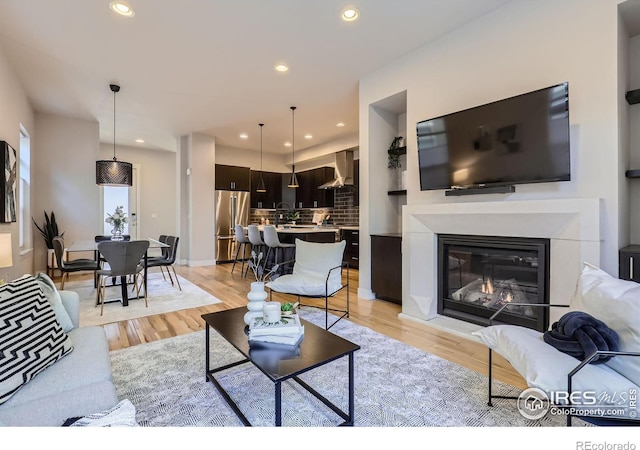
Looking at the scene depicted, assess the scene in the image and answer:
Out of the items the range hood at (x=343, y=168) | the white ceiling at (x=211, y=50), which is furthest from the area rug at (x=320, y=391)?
the range hood at (x=343, y=168)

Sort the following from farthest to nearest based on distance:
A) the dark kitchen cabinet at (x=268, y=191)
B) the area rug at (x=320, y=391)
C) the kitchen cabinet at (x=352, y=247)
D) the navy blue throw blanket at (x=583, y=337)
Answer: the dark kitchen cabinet at (x=268, y=191) → the kitchen cabinet at (x=352, y=247) → the area rug at (x=320, y=391) → the navy blue throw blanket at (x=583, y=337)

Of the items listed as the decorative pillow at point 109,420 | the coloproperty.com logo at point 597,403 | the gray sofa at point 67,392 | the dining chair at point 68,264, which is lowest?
the coloproperty.com logo at point 597,403

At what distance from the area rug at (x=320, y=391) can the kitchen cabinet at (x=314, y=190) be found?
5461 mm

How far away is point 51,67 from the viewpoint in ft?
12.4

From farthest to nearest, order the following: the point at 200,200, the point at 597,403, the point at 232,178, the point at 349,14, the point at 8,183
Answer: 1. the point at 232,178
2. the point at 200,200
3. the point at 8,183
4. the point at 349,14
5. the point at 597,403

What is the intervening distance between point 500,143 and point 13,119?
222 inches

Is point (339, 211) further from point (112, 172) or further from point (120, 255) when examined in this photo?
point (120, 255)

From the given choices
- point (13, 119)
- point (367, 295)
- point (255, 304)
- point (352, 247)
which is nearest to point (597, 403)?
point (255, 304)

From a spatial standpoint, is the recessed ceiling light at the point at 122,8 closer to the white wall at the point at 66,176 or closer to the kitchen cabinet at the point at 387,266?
the kitchen cabinet at the point at 387,266

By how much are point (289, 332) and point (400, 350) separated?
49.1 inches

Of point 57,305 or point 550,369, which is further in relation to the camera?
point 57,305

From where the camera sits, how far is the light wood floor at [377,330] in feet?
7.72

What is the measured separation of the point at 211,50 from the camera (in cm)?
339

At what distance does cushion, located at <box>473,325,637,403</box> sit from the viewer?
124 cm
